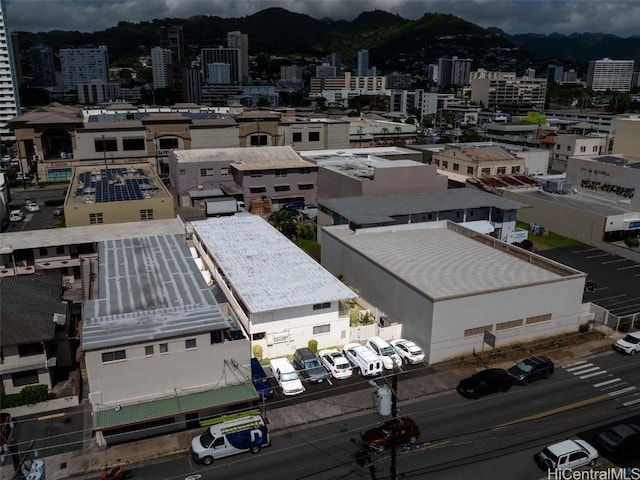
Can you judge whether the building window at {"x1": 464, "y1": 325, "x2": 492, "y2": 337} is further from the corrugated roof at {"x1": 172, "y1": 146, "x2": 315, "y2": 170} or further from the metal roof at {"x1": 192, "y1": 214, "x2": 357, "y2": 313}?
the corrugated roof at {"x1": 172, "y1": 146, "x2": 315, "y2": 170}

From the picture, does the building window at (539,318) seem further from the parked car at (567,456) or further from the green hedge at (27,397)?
the green hedge at (27,397)

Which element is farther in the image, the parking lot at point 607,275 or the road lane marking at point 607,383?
the parking lot at point 607,275

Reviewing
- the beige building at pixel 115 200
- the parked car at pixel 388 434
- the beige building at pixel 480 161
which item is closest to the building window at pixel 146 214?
the beige building at pixel 115 200

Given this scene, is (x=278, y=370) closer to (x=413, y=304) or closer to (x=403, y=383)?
(x=403, y=383)

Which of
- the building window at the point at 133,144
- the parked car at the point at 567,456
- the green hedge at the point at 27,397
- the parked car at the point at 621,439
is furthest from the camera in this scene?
the building window at the point at 133,144

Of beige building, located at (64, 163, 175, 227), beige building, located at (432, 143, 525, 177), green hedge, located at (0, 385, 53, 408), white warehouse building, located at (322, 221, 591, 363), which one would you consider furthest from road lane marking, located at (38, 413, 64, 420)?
beige building, located at (432, 143, 525, 177)

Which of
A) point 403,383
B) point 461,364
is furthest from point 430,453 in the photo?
point 461,364
